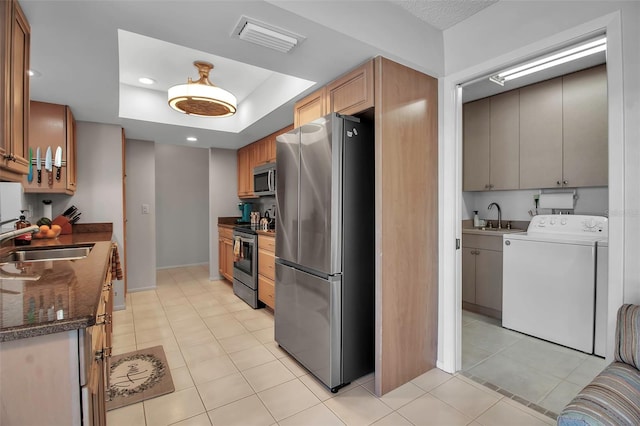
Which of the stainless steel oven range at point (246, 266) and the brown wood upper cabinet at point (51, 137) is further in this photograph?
the stainless steel oven range at point (246, 266)

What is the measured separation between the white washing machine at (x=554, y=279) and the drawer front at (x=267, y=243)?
2.33m

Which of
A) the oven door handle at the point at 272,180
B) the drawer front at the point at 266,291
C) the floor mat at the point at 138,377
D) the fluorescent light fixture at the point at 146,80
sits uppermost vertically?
the fluorescent light fixture at the point at 146,80

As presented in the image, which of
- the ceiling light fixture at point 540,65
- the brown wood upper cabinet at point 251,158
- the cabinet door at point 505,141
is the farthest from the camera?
the brown wood upper cabinet at point 251,158

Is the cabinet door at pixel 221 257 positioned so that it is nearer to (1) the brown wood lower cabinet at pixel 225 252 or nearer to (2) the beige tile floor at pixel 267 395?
(1) the brown wood lower cabinet at pixel 225 252

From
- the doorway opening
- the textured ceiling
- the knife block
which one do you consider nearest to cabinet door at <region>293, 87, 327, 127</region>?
the textured ceiling

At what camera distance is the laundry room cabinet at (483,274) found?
3.28 meters

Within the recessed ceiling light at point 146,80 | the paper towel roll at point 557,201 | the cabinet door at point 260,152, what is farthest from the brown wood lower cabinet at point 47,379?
the paper towel roll at point 557,201

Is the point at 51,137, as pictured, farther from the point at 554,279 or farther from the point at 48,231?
the point at 554,279

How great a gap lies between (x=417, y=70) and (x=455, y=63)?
30cm

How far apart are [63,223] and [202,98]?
219cm

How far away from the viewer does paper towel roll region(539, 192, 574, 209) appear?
306cm

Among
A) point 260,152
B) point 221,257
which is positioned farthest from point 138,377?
point 260,152

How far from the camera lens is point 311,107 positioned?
2.65 metres

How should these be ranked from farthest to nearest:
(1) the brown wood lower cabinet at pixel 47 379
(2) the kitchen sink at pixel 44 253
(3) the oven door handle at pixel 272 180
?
(3) the oven door handle at pixel 272 180 → (2) the kitchen sink at pixel 44 253 → (1) the brown wood lower cabinet at pixel 47 379
